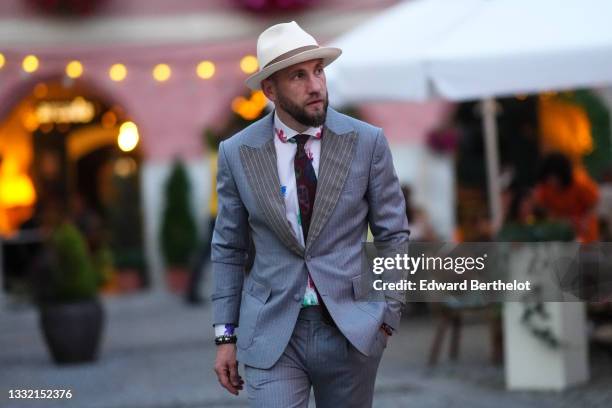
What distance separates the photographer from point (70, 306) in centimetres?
1116

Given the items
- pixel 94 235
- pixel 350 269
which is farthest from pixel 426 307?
pixel 350 269

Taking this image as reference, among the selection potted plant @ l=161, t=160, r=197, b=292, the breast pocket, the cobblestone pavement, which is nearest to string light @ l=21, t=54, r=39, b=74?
potted plant @ l=161, t=160, r=197, b=292

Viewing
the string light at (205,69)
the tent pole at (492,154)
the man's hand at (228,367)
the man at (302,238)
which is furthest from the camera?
the string light at (205,69)

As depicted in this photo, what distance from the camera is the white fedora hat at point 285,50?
14.5ft

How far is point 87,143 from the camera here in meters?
21.8

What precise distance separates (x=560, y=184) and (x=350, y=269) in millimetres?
7126

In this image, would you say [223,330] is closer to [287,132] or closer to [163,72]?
[287,132]

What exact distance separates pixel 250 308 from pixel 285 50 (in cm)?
87

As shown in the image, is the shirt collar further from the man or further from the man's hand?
the man's hand

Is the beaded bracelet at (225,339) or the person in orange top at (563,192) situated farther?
the person in orange top at (563,192)

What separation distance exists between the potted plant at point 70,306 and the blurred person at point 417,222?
3.87 meters

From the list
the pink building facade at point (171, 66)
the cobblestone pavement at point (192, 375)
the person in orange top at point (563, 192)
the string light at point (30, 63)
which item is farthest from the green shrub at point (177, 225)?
the person in orange top at point (563, 192)

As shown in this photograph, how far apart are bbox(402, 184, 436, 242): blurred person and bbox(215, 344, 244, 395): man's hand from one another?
9264 mm

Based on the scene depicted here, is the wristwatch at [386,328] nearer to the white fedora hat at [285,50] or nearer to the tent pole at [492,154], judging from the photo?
the white fedora hat at [285,50]
